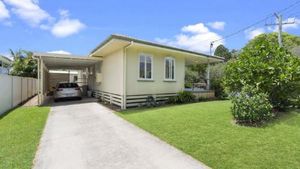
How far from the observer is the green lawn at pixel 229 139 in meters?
4.37

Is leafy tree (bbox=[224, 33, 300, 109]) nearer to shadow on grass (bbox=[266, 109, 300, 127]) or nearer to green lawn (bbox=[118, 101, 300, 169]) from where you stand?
shadow on grass (bbox=[266, 109, 300, 127])

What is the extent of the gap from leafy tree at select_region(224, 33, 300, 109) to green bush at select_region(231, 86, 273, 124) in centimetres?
87

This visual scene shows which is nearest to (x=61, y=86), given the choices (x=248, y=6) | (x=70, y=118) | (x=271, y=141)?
(x=70, y=118)

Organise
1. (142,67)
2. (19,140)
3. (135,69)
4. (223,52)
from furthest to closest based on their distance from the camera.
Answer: (223,52) → (142,67) → (135,69) → (19,140)

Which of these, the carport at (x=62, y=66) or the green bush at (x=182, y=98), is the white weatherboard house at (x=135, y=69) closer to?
the carport at (x=62, y=66)

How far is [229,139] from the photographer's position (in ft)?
18.5

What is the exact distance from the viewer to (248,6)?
→ 16.7 m

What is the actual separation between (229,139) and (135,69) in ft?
23.9

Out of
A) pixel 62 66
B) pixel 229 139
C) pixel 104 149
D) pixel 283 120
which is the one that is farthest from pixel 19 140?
pixel 62 66

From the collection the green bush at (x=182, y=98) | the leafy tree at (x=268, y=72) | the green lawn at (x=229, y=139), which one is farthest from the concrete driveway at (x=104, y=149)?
the green bush at (x=182, y=98)

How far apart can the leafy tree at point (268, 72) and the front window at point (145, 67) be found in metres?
4.77

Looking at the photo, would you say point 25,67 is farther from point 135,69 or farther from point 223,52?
point 223,52

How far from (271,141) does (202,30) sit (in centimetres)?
3532

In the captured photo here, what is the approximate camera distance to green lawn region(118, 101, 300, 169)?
4371mm
